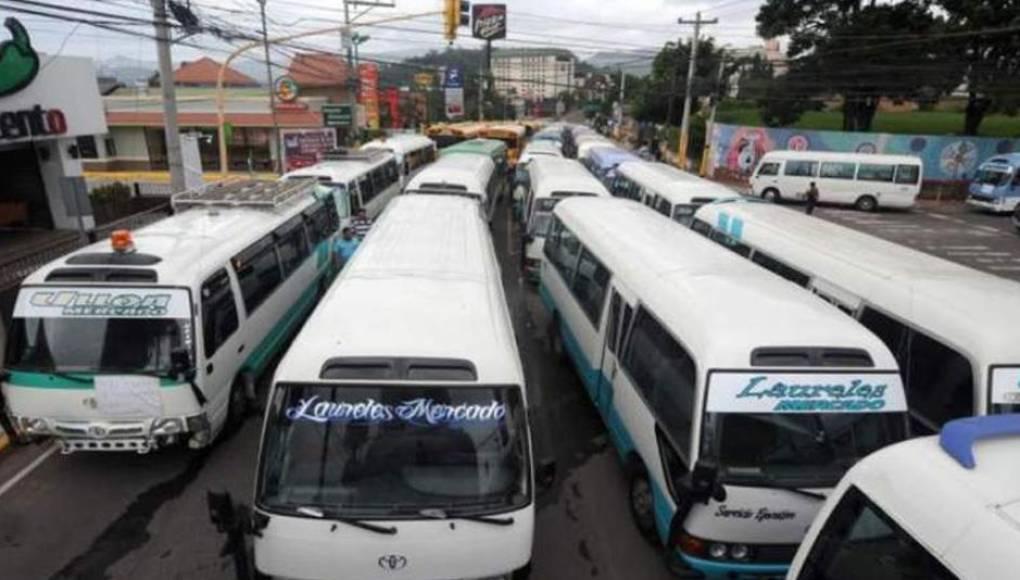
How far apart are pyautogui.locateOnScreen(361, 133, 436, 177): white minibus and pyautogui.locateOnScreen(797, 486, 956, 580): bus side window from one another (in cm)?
2095

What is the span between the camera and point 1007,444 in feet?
10.2

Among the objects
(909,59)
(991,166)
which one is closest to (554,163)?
(991,166)

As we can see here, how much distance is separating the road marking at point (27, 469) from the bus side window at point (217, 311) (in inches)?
85.7

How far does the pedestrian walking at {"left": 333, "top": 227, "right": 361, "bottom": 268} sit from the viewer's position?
12750 mm

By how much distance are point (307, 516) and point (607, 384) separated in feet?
13.8

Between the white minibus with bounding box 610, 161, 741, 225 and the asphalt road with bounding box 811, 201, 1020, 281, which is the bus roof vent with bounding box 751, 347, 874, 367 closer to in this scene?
the white minibus with bounding box 610, 161, 741, 225

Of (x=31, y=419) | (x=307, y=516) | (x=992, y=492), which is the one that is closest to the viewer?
(x=992, y=492)

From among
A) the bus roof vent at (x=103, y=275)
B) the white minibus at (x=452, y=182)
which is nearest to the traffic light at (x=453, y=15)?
the white minibus at (x=452, y=182)

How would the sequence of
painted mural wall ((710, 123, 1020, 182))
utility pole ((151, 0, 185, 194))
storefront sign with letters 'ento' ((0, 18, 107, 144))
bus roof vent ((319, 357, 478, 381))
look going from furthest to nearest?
painted mural wall ((710, 123, 1020, 182)) → storefront sign with letters 'ento' ((0, 18, 107, 144)) → utility pole ((151, 0, 185, 194)) → bus roof vent ((319, 357, 478, 381))

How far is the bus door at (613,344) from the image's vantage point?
7230 millimetres

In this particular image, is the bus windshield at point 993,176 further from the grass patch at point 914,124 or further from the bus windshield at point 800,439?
the bus windshield at point 800,439

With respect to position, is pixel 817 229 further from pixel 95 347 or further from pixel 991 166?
pixel 991 166

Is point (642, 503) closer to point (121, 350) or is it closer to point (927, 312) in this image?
Result: point (927, 312)

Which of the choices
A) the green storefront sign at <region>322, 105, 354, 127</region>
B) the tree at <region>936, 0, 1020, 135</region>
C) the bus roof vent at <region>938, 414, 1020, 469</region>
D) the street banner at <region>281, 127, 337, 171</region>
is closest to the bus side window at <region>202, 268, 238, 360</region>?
the bus roof vent at <region>938, 414, 1020, 469</region>
